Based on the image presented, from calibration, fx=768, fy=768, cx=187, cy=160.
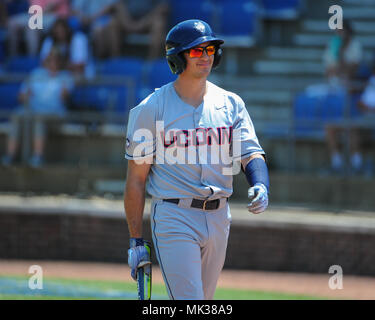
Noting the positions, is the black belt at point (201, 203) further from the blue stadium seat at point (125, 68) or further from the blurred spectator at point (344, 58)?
the blue stadium seat at point (125, 68)

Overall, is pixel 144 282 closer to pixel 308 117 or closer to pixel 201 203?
pixel 201 203

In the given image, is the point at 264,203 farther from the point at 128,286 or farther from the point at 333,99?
the point at 333,99

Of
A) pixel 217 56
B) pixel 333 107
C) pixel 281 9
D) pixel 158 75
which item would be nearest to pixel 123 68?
pixel 158 75

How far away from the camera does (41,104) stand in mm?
11242

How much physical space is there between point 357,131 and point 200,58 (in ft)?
18.8

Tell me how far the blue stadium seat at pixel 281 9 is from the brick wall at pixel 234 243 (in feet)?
17.0

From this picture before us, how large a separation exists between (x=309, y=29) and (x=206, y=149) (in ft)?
30.8

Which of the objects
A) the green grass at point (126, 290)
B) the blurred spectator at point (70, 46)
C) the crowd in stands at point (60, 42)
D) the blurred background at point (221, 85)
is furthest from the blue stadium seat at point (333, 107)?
the blurred spectator at point (70, 46)

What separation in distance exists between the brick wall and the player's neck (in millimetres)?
4983

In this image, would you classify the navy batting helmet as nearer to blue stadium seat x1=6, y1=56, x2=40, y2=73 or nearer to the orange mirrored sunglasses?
the orange mirrored sunglasses

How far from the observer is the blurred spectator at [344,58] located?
10891 mm

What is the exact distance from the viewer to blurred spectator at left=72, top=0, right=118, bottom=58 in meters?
13.1

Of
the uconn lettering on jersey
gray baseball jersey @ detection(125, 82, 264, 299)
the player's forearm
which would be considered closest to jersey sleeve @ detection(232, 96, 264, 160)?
gray baseball jersey @ detection(125, 82, 264, 299)

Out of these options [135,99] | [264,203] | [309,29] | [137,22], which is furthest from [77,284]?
[309,29]
